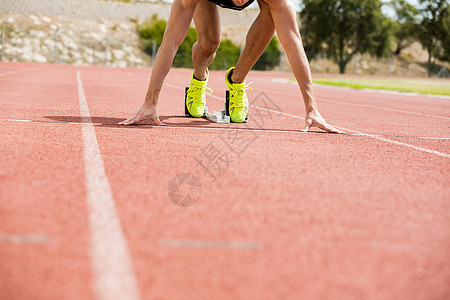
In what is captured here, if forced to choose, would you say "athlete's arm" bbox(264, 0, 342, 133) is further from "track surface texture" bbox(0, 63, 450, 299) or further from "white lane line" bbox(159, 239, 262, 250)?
"white lane line" bbox(159, 239, 262, 250)

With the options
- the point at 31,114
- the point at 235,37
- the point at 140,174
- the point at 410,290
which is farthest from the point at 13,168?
the point at 235,37

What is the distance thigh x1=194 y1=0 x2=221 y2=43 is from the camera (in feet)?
15.8

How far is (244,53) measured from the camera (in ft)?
16.1

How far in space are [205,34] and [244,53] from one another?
405 millimetres

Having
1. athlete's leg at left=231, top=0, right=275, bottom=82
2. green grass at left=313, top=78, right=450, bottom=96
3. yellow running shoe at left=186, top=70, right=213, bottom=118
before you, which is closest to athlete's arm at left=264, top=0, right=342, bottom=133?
athlete's leg at left=231, top=0, right=275, bottom=82

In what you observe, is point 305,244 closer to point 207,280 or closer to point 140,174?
point 207,280

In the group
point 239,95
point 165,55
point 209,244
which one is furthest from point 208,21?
point 209,244

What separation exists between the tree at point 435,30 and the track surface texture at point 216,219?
61709 millimetres

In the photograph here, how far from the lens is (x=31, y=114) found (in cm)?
471

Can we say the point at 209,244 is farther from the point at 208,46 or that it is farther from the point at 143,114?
the point at 208,46

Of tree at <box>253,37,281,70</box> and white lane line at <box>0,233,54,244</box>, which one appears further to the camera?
tree at <box>253,37,281,70</box>

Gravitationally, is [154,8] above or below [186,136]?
above

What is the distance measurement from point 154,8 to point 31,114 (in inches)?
3171

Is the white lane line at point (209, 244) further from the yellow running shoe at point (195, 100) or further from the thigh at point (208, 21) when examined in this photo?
the yellow running shoe at point (195, 100)
